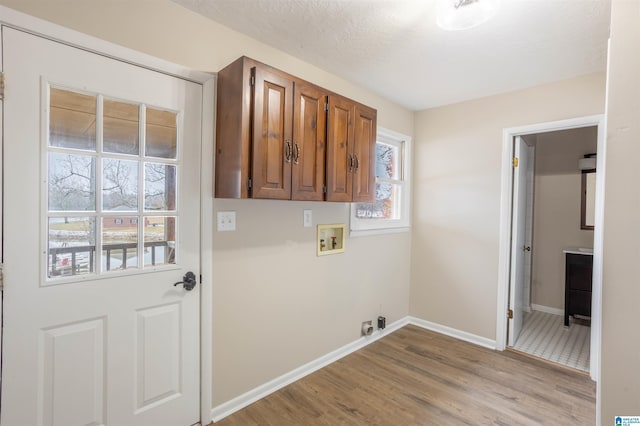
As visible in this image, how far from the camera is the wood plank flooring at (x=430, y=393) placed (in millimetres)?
1940

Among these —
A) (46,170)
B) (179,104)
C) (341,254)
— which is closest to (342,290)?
(341,254)

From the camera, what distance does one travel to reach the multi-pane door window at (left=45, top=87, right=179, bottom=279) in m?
1.38

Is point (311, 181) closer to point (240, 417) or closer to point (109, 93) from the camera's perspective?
point (109, 93)

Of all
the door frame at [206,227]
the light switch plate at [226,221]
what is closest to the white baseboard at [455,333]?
the door frame at [206,227]

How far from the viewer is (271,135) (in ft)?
5.72

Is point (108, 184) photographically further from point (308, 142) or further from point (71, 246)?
point (308, 142)

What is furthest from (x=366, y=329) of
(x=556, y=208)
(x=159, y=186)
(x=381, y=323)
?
(x=556, y=208)

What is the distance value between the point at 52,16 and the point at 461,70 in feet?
8.44

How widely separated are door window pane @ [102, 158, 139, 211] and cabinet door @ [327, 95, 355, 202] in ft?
3.76

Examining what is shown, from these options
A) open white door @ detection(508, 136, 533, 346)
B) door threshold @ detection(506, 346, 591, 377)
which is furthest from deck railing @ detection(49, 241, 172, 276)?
door threshold @ detection(506, 346, 591, 377)

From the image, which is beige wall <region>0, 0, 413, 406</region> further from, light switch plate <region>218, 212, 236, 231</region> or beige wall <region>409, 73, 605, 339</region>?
beige wall <region>409, 73, 605, 339</region>

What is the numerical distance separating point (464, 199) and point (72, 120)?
319 centimetres

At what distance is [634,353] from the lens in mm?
582

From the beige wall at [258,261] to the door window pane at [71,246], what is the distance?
23.3 inches
